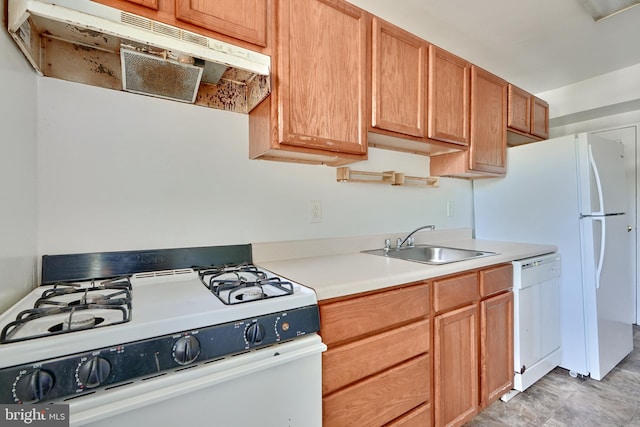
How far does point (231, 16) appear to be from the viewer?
3.74 feet

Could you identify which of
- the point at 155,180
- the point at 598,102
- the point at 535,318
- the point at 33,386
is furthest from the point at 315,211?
the point at 598,102

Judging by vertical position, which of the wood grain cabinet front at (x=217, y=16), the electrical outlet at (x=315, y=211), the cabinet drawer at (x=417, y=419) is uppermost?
the wood grain cabinet front at (x=217, y=16)

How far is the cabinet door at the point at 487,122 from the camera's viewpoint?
6.71 feet

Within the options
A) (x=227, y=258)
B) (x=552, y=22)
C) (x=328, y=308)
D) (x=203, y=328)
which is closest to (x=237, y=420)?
(x=203, y=328)

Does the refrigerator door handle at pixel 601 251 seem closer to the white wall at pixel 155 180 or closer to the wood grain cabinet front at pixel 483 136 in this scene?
the wood grain cabinet front at pixel 483 136

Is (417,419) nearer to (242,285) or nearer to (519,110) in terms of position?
(242,285)

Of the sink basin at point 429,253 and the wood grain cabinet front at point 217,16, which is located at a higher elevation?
the wood grain cabinet front at point 217,16

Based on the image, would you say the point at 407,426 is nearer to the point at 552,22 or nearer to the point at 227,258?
the point at 227,258

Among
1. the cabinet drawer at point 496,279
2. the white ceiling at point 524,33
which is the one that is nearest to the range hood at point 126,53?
the white ceiling at point 524,33

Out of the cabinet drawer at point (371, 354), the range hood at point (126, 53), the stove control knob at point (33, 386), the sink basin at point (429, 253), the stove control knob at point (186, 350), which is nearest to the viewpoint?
the stove control knob at point (33, 386)

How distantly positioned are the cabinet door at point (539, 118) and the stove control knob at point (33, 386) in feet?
10.7

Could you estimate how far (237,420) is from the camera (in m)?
0.81

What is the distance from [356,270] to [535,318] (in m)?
1.42

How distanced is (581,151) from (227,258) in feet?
7.82
